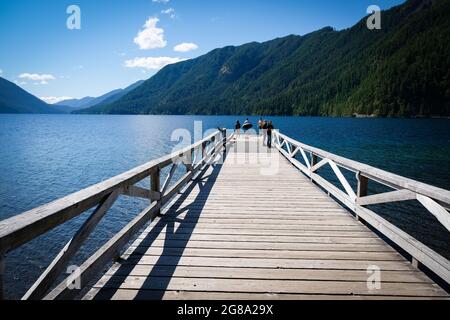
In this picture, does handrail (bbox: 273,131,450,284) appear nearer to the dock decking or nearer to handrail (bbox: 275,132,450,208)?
handrail (bbox: 275,132,450,208)

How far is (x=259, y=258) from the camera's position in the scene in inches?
148

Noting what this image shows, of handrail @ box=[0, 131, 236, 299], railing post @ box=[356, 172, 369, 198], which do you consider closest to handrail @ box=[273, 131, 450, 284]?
railing post @ box=[356, 172, 369, 198]

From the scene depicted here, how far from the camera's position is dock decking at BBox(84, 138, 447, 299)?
301 centimetres

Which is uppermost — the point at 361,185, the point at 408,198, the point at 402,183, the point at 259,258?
the point at 402,183

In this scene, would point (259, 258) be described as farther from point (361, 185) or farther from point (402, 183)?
point (361, 185)

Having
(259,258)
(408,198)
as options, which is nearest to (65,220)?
(259,258)

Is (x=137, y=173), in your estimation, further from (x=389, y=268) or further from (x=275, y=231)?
(x=389, y=268)

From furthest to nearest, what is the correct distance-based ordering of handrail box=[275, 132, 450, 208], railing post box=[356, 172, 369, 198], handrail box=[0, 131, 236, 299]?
railing post box=[356, 172, 369, 198] → handrail box=[275, 132, 450, 208] → handrail box=[0, 131, 236, 299]

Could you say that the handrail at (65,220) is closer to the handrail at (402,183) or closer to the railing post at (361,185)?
the handrail at (402,183)

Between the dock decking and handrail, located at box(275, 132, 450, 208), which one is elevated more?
handrail, located at box(275, 132, 450, 208)

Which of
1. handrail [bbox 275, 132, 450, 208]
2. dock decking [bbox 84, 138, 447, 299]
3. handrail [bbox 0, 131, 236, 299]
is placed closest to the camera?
handrail [bbox 0, 131, 236, 299]

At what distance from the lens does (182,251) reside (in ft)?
13.0
